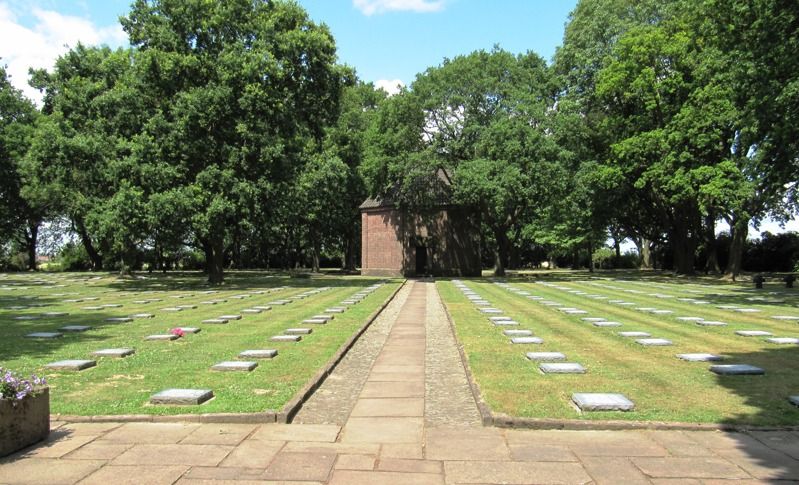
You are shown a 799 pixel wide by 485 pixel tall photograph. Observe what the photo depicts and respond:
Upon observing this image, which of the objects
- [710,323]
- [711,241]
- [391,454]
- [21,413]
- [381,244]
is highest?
[711,241]

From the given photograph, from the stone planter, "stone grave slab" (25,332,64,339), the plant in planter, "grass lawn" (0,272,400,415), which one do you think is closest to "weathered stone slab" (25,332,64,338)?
"stone grave slab" (25,332,64,339)

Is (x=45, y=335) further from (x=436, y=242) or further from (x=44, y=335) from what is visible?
(x=436, y=242)

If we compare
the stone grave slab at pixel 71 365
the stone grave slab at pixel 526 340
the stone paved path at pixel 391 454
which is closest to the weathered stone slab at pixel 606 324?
the stone grave slab at pixel 526 340

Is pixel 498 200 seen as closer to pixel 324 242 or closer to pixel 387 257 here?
pixel 387 257

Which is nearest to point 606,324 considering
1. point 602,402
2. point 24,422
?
point 602,402

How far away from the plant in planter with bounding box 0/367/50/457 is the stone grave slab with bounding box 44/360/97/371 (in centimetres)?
298

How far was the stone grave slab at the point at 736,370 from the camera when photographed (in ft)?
24.6

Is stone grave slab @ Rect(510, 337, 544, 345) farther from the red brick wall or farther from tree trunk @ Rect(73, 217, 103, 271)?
tree trunk @ Rect(73, 217, 103, 271)

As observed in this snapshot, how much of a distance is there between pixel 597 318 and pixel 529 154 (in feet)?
80.0

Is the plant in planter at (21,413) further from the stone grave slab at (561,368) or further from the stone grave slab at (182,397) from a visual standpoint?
the stone grave slab at (561,368)

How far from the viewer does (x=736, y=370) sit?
7543 mm

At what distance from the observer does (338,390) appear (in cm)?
716

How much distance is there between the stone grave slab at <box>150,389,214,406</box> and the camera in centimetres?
610

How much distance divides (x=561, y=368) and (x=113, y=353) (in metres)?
7.16
